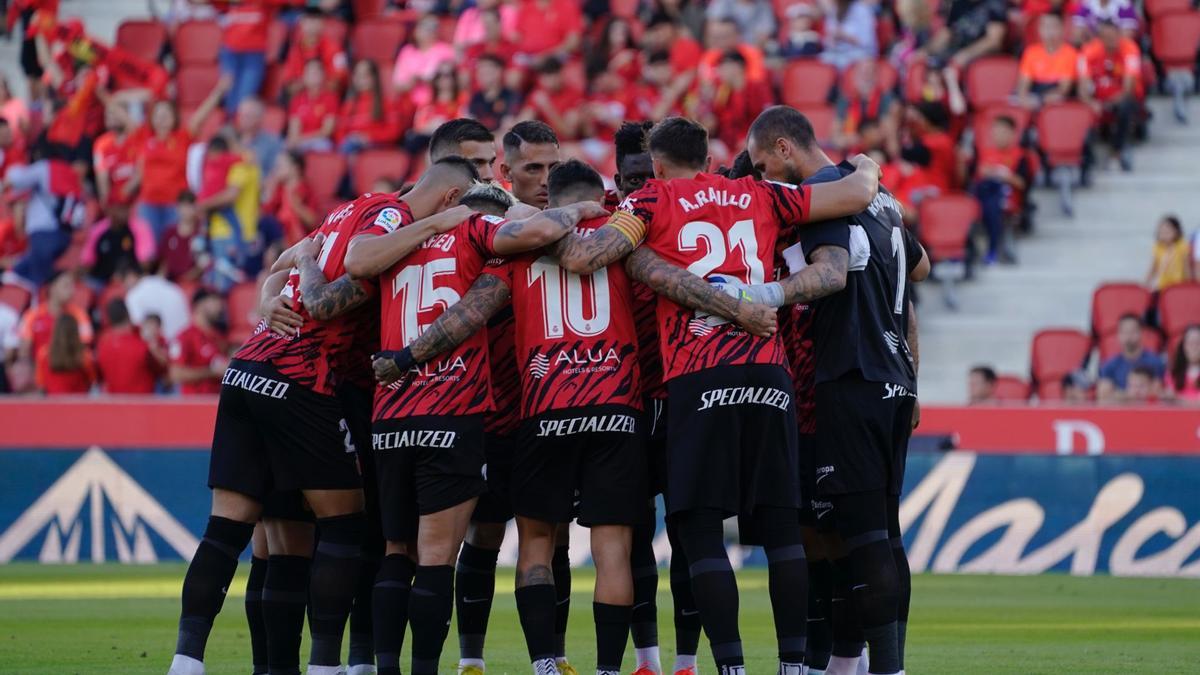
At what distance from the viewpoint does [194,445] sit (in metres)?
17.2

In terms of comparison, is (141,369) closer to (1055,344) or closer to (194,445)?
(194,445)

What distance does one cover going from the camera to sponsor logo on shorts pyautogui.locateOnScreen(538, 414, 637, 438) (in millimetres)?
8328

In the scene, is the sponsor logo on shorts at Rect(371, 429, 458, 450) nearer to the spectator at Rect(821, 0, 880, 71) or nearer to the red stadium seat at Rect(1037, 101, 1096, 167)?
the red stadium seat at Rect(1037, 101, 1096, 167)

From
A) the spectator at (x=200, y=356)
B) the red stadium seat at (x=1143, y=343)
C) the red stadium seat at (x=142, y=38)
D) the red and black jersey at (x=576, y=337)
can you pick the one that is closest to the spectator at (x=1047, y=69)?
the red stadium seat at (x=1143, y=343)

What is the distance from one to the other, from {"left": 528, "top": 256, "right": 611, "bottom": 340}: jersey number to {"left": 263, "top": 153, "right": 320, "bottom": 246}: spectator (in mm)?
12943

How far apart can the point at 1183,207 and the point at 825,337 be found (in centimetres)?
1407

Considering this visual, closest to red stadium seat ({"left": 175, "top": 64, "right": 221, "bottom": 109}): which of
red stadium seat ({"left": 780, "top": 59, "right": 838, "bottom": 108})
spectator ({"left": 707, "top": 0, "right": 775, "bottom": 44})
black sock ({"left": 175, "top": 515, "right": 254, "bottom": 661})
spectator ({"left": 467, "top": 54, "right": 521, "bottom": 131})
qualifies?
spectator ({"left": 467, "top": 54, "right": 521, "bottom": 131})

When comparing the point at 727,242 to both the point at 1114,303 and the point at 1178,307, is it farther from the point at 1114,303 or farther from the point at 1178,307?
the point at 1114,303

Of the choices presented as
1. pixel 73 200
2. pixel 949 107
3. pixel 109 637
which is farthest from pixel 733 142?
pixel 109 637

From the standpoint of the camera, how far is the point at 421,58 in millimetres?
23234

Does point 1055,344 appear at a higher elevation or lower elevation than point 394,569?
higher

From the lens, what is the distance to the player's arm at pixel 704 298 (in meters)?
8.12

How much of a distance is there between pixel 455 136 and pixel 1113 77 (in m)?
14.0

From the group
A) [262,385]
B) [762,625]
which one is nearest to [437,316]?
[262,385]
